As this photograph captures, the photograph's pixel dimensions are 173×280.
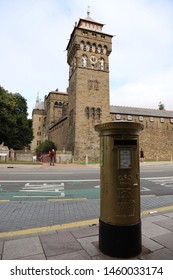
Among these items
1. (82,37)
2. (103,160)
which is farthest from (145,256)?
(82,37)

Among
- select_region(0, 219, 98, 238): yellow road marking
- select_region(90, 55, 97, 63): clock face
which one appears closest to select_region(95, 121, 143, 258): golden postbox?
select_region(0, 219, 98, 238): yellow road marking

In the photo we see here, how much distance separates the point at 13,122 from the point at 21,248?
35.6 meters

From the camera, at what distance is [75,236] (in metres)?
3.67

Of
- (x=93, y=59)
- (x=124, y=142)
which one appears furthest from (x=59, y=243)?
(x=93, y=59)

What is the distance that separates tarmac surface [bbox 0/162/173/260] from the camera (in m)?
2.99

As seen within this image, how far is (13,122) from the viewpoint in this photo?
1439 inches

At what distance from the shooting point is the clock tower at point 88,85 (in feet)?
113

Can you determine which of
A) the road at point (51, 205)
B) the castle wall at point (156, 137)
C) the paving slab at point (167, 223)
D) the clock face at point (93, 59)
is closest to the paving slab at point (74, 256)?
the road at point (51, 205)

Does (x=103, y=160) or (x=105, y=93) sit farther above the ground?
(x=105, y=93)

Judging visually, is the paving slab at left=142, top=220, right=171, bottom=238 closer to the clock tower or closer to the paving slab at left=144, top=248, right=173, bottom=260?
the paving slab at left=144, top=248, right=173, bottom=260
